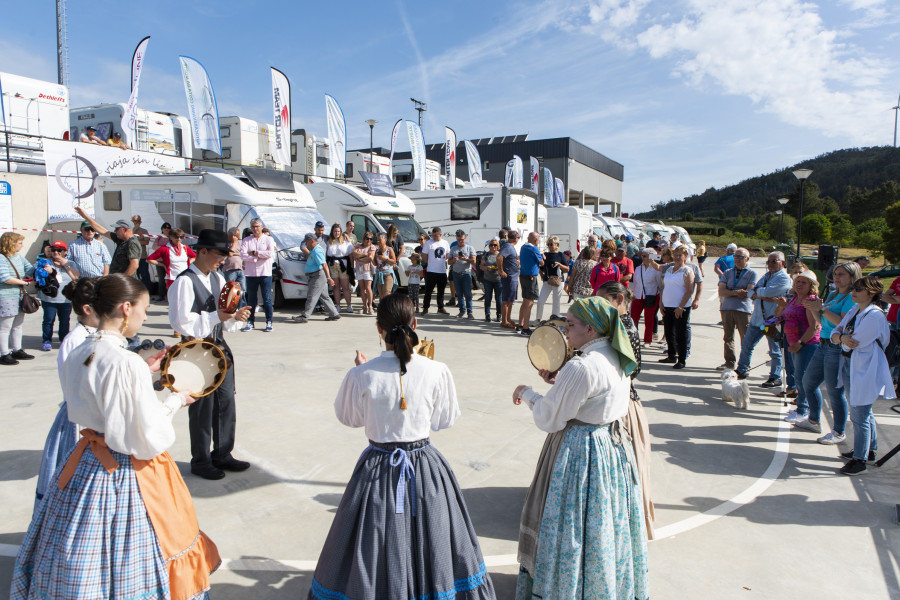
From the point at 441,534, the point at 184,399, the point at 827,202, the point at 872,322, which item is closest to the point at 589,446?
the point at 441,534

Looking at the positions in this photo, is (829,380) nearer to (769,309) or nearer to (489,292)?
(769,309)

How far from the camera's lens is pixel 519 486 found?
438 centimetres

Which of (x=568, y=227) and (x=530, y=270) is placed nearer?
(x=530, y=270)

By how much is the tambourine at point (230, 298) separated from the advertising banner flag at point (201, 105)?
1483 cm

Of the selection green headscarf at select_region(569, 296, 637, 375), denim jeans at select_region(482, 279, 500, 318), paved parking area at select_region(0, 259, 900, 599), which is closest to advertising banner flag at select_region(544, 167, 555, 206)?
denim jeans at select_region(482, 279, 500, 318)

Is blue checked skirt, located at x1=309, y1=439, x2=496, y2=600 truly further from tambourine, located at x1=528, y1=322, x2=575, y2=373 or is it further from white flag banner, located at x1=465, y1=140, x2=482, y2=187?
white flag banner, located at x1=465, y1=140, x2=482, y2=187

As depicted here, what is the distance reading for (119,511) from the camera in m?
2.27

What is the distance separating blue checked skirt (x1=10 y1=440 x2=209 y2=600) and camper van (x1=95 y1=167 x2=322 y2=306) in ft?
30.8

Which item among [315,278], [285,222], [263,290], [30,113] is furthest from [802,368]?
[30,113]

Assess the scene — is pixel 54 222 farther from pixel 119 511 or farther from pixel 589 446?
pixel 589 446

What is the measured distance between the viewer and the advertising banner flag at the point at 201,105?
1692 centimetres

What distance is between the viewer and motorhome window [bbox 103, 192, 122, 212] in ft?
42.8

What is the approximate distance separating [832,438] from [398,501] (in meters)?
5.10

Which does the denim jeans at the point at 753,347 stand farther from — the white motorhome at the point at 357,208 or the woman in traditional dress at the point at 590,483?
the white motorhome at the point at 357,208
